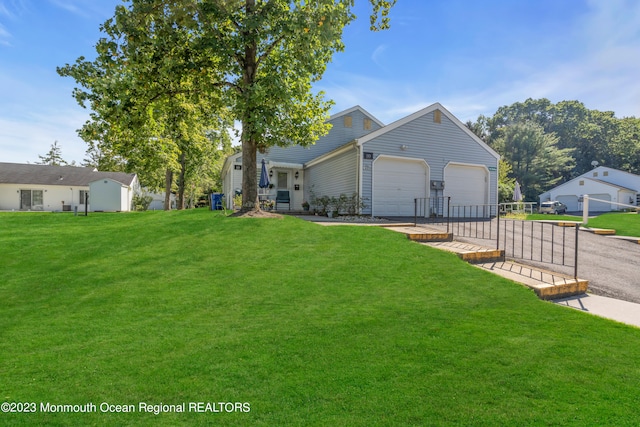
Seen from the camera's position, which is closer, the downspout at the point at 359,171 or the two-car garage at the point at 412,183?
the downspout at the point at 359,171

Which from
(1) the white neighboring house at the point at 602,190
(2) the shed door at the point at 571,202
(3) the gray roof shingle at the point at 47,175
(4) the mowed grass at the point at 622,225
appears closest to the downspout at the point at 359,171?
(4) the mowed grass at the point at 622,225

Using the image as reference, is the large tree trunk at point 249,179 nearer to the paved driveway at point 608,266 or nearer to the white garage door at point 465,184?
the paved driveway at point 608,266

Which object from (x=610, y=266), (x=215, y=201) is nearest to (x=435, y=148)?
(x=610, y=266)

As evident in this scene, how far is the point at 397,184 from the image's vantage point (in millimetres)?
13578

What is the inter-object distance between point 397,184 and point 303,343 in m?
11.3

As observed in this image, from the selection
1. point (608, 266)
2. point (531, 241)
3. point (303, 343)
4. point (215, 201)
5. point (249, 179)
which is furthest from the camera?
point (215, 201)

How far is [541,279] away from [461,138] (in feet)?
36.2

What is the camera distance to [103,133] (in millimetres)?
10008

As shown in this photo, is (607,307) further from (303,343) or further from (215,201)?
(215,201)

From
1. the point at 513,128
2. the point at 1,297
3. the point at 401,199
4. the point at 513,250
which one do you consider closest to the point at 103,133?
the point at 1,297

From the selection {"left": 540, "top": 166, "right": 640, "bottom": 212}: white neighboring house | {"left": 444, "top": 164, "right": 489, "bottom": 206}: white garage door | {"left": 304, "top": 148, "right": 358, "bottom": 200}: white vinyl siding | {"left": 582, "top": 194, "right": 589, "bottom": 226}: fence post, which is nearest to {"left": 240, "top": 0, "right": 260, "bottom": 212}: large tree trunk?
{"left": 304, "top": 148, "right": 358, "bottom": 200}: white vinyl siding

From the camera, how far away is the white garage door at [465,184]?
1470 centimetres

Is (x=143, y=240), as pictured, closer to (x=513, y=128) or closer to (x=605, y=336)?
(x=605, y=336)

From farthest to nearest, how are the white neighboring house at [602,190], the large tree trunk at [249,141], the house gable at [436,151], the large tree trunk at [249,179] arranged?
the white neighboring house at [602,190], the house gable at [436,151], the large tree trunk at [249,179], the large tree trunk at [249,141]
